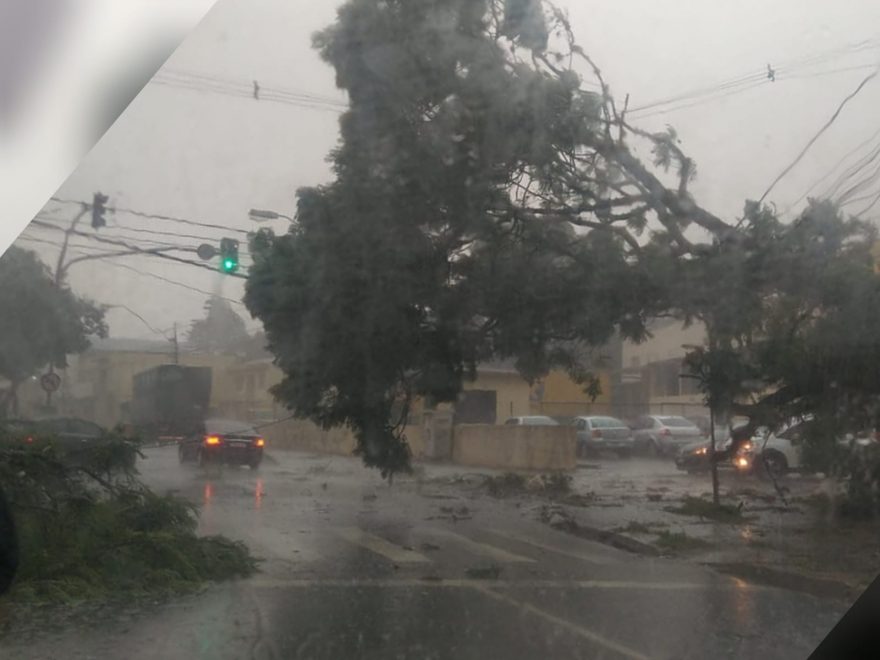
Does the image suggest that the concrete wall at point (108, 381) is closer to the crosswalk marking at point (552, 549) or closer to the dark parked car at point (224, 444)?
A: the dark parked car at point (224, 444)

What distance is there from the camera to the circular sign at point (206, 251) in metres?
6.52

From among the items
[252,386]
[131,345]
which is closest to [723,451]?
[252,386]

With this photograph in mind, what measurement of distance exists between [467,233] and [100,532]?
286cm

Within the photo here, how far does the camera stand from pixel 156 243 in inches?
258

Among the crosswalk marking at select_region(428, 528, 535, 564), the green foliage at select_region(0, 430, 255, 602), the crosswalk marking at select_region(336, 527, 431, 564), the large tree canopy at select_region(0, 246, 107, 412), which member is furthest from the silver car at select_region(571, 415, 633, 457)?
the large tree canopy at select_region(0, 246, 107, 412)

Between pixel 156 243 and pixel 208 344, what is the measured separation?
69 cm

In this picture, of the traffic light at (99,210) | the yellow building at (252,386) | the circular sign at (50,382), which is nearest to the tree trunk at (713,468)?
the yellow building at (252,386)

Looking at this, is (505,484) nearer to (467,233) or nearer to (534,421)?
(534,421)

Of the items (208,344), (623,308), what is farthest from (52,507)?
(623,308)

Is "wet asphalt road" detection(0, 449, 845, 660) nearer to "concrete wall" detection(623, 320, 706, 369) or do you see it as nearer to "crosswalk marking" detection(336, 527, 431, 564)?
"crosswalk marking" detection(336, 527, 431, 564)

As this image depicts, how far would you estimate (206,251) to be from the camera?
6.54 meters

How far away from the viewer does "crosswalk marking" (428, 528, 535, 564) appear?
657 cm

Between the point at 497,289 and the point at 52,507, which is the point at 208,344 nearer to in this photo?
the point at 52,507

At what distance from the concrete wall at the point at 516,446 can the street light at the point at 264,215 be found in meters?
1.68
